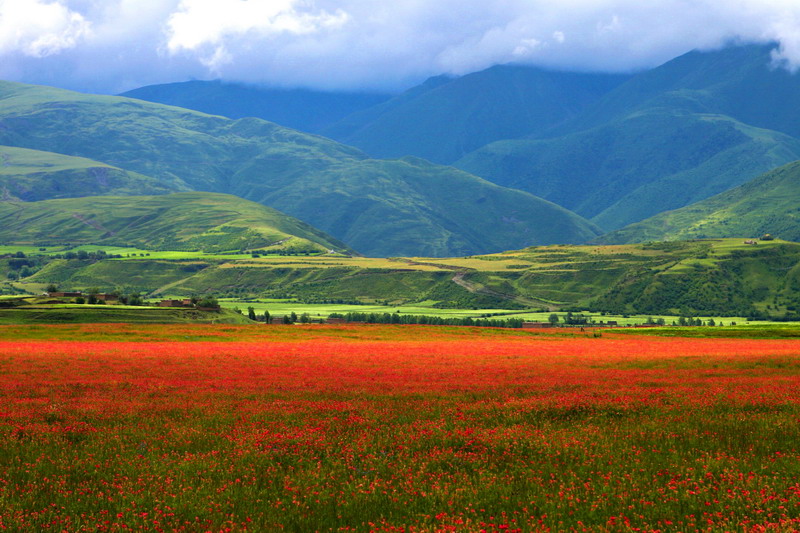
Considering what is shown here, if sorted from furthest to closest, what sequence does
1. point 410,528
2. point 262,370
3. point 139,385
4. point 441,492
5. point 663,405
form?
point 262,370, point 139,385, point 663,405, point 441,492, point 410,528

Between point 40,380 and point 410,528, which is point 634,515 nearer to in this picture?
point 410,528

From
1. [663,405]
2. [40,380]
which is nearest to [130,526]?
[663,405]

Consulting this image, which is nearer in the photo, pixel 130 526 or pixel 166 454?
pixel 130 526

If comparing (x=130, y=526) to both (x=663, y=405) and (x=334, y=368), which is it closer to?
(x=663, y=405)

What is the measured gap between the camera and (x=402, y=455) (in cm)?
1983

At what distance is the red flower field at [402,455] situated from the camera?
603 inches

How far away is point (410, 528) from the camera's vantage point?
14500 millimetres

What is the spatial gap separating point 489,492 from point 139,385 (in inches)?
933

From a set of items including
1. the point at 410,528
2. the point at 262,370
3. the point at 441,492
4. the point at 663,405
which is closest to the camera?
the point at 410,528

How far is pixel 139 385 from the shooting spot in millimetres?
35062

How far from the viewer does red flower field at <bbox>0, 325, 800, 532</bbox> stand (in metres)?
15.3

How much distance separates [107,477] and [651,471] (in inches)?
535

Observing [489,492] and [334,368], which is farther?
[334,368]

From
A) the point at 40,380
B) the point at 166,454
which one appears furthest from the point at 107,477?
the point at 40,380
